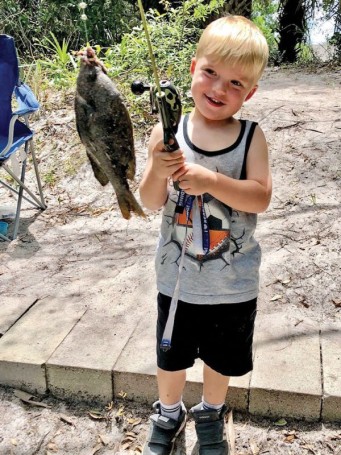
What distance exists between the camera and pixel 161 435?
2.04 meters

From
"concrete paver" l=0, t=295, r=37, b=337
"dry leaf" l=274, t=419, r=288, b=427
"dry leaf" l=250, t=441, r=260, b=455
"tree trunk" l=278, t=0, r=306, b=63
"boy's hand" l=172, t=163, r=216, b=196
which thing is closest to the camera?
"boy's hand" l=172, t=163, r=216, b=196

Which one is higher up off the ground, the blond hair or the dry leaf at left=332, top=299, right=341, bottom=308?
the blond hair

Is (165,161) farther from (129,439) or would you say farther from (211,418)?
(129,439)

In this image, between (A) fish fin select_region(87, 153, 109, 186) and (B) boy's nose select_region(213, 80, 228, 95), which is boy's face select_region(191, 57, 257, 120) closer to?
(B) boy's nose select_region(213, 80, 228, 95)

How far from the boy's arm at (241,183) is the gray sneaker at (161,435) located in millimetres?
915

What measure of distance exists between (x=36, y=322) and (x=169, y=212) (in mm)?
1236

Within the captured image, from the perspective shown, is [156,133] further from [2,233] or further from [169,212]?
[2,233]

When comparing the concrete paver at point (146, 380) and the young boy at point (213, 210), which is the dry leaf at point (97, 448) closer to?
the concrete paver at point (146, 380)

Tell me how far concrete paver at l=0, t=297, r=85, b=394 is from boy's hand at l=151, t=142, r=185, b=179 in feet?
4.31

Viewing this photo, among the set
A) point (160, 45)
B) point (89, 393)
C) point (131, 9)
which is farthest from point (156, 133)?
point (131, 9)

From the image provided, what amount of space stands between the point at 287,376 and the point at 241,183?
1.00 metres

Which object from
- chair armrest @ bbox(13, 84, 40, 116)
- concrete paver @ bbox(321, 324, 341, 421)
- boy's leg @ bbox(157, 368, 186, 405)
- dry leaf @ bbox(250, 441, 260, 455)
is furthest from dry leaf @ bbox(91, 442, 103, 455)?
chair armrest @ bbox(13, 84, 40, 116)

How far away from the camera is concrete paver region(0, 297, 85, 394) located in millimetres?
2412

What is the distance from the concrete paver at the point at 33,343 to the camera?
241 centimetres
